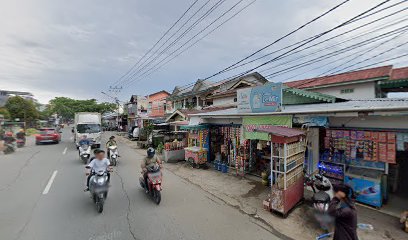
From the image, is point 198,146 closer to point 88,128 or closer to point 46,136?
point 88,128

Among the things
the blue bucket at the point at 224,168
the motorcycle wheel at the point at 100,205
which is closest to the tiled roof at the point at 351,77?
the blue bucket at the point at 224,168

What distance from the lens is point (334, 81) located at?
1527 cm

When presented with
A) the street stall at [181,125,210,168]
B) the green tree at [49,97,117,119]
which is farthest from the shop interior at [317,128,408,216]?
the green tree at [49,97,117,119]

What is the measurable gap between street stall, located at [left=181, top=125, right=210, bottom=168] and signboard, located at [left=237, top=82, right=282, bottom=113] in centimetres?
352

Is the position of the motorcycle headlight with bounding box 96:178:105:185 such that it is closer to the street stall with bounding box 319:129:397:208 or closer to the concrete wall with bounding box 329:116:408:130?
the street stall with bounding box 319:129:397:208

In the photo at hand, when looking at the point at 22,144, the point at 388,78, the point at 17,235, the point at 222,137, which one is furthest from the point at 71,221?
the point at 22,144

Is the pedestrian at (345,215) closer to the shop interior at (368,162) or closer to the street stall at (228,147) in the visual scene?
the shop interior at (368,162)

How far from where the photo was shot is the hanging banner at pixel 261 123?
746 centimetres

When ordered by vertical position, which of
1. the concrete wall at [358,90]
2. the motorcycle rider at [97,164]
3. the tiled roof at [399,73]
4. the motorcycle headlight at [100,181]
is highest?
the tiled roof at [399,73]

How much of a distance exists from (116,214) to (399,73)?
18487 mm

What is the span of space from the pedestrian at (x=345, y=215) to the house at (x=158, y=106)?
2864cm

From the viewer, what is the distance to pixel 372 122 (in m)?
6.15

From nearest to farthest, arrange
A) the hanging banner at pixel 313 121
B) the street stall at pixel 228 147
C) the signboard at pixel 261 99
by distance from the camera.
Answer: the hanging banner at pixel 313 121 < the signboard at pixel 261 99 < the street stall at pixel 228 147

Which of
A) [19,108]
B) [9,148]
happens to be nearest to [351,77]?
[9,148]
